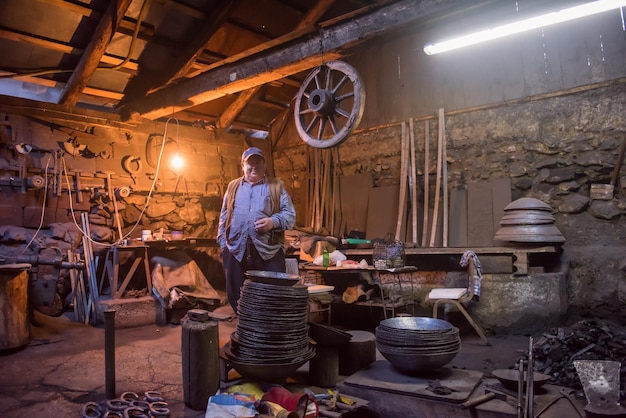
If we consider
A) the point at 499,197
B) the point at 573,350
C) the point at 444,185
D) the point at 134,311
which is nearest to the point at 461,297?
the point at 573,350

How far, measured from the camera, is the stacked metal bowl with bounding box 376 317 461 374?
3.43m

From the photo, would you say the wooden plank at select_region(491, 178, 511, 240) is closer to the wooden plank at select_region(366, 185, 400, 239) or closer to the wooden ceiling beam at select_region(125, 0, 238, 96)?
the wooden plank at select_region(366, 185, 400, 239)

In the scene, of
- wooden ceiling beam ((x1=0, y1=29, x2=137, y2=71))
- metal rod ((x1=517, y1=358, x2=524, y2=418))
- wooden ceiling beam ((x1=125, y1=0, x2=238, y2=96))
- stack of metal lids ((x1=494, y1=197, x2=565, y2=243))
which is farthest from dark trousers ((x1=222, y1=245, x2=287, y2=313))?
wooden ceiling beam ((x1=0, y1=29, x2=137, y2=71))

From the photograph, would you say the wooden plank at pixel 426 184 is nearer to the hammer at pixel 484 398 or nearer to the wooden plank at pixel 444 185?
the wooden plank at pixel 444 185

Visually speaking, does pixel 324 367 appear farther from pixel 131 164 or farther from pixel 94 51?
pixel 131 164

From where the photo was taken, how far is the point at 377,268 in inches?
196

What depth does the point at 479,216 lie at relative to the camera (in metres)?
6.43

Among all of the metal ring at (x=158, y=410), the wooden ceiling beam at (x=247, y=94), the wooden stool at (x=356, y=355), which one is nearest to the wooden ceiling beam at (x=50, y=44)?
the wooden ceiling beam at (x=247, y=94)

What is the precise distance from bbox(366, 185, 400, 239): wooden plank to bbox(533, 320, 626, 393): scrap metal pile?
3139 millimetres

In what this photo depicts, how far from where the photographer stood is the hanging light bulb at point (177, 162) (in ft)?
25.9

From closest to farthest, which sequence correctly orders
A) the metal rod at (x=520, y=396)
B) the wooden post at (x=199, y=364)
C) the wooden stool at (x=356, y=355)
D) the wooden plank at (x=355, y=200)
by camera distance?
1. the metal rod at (x=520, y=396)
2. the wooden post at (x=199, y=364)
3. the wooden stool at (x=356, y=355)
4. the wooden plank at (x=355, y=200)

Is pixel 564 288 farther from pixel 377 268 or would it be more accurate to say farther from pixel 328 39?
pixel 328 39

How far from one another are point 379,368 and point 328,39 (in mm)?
3458

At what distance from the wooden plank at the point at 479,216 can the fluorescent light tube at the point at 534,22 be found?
2.13m
